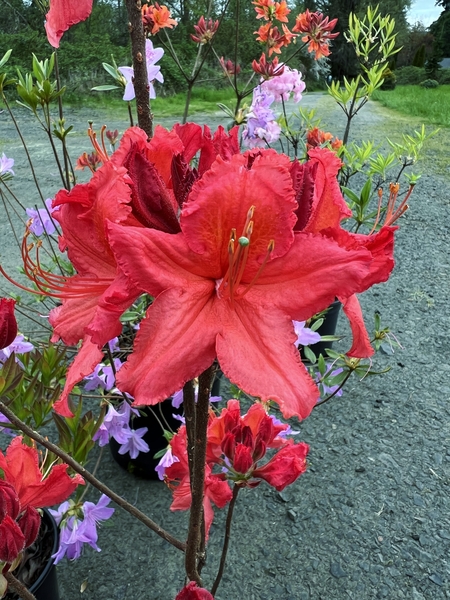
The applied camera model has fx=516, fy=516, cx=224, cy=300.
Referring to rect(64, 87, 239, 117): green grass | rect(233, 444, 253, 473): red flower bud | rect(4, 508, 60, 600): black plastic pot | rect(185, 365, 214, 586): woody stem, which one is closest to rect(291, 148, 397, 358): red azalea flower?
rect(185, 365, 214, 586): woody stem

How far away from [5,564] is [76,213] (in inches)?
20.0

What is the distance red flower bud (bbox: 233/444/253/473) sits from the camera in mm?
806

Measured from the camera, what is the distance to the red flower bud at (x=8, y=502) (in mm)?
708

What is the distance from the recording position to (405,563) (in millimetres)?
1844

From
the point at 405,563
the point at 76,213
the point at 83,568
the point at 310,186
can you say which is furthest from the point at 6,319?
the point at 405,563

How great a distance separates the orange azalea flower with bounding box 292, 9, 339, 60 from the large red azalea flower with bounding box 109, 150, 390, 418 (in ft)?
7.90

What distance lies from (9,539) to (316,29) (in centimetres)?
267

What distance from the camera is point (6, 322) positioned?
66cm

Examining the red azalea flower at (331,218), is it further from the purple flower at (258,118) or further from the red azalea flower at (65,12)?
the purple flower at (258,118)

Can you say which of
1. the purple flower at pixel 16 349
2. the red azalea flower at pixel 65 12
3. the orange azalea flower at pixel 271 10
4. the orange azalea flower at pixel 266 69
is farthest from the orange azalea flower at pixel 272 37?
the red azalea flower at pixel 65 12

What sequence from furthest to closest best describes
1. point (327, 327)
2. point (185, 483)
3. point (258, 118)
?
1. point (327, 327)
2. point (258, 118)
3. point (185, 483)

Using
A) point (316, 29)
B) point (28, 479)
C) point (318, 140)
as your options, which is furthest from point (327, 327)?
point (28, 479)

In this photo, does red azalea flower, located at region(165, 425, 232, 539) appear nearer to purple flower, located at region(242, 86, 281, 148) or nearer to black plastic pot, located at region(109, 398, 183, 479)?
black plastic pot, located at region(109, 398, 183, 479)

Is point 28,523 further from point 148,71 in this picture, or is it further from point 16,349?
point 148,71
